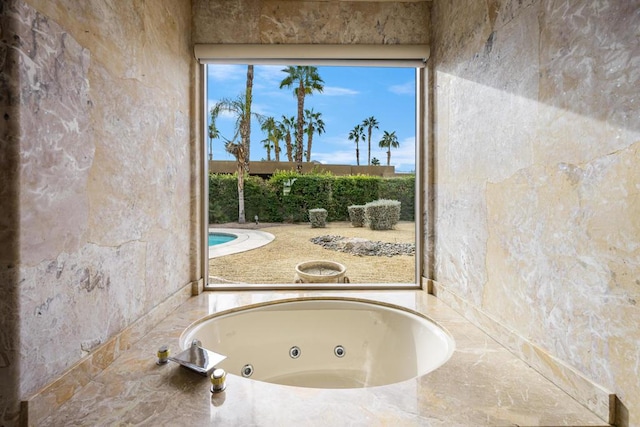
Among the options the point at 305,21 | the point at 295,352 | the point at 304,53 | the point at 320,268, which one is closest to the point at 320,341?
the point at 295,352

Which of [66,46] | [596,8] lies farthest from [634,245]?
[66,46]

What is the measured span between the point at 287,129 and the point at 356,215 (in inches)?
50.3

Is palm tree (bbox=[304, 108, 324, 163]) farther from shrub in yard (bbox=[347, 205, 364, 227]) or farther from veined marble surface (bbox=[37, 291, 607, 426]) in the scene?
veined marble surface (bbox=[37, 291, 607, 426])

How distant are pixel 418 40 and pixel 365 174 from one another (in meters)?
1.28

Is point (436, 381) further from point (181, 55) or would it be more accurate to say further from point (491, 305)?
point (181, 55)

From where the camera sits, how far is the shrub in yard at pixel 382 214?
2676mm

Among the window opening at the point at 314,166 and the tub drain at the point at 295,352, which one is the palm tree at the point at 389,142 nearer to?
the window opening at the point at 314,166

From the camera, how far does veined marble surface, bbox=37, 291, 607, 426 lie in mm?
931

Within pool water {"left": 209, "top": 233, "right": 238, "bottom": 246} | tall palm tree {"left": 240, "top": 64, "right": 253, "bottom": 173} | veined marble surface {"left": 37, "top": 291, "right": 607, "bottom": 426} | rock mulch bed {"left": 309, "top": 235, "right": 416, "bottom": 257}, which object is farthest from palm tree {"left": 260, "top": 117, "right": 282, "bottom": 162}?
veined marble surface {"left": 37, "top": 291, "right": 607, "bottom": 426}

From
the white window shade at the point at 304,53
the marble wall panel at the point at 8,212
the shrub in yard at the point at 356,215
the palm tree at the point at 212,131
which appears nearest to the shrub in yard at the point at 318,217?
the shrub in yard at the point at 356,215

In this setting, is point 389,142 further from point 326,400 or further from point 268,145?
point 326,400

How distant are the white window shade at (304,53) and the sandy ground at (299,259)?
54.9 inches

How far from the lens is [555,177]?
3.57 feet

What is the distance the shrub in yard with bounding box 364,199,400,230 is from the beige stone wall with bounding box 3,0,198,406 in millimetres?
1746
